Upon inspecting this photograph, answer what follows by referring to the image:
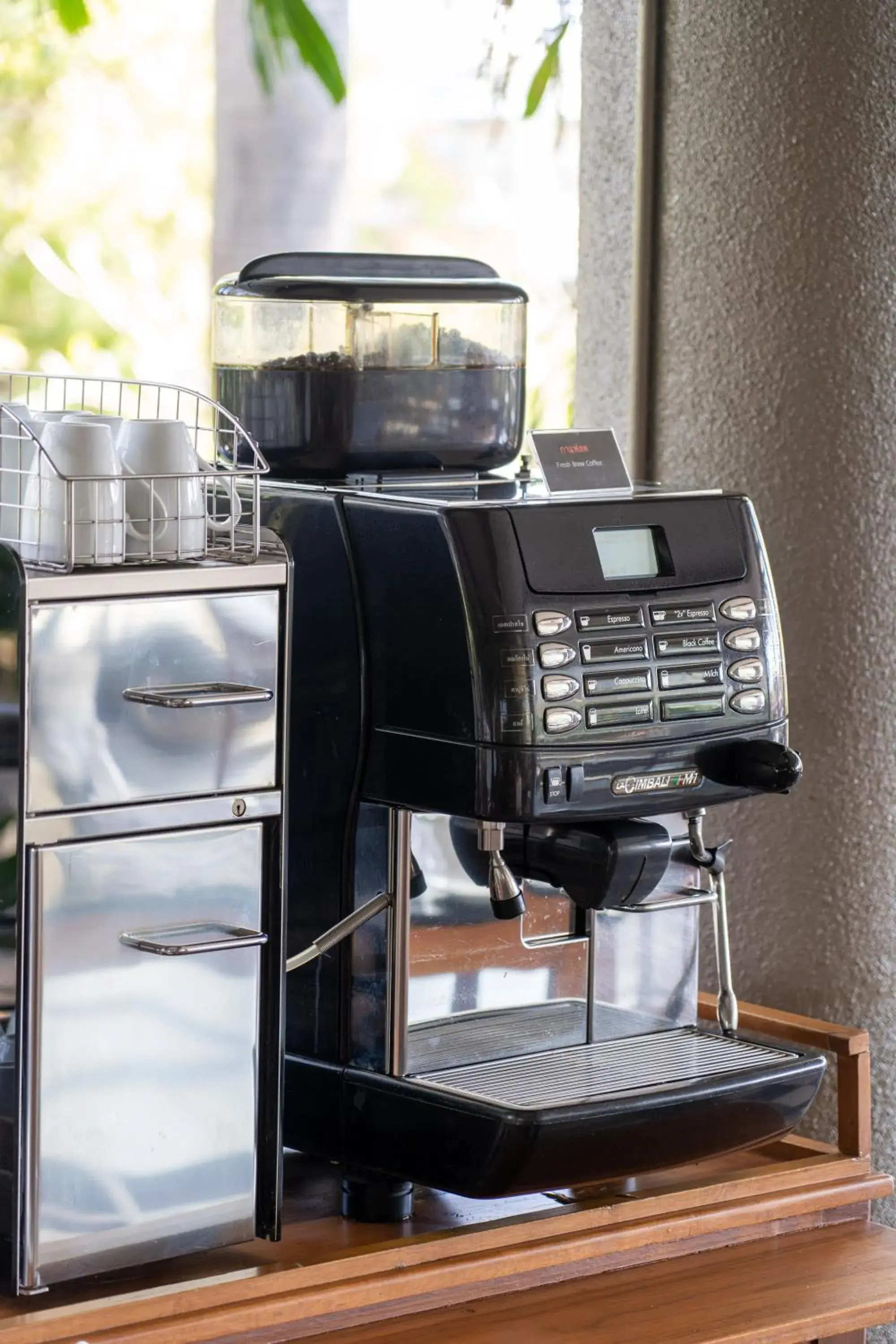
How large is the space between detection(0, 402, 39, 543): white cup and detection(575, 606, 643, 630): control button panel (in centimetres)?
34

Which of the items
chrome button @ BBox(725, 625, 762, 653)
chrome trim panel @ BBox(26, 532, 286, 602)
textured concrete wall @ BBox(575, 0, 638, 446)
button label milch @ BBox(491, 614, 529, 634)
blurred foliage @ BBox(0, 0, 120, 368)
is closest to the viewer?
chrome trim panel @ BBox(26, 532, 286, 602)

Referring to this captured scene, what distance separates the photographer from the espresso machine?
1.18 m

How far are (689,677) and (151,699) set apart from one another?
36cm

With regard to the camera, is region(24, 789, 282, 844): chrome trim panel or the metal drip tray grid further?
the metal drip tray grid

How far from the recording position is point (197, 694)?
43.6 inches

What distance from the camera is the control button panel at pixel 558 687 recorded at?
1.17 m

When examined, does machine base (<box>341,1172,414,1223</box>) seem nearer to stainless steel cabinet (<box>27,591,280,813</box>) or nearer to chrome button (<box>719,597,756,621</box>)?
stainless steel cabinet (<box>27,591,280,813</box>)

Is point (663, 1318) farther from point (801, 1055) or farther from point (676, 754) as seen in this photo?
point (676, 754)

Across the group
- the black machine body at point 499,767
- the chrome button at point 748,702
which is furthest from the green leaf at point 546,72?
the chrome button at point 748,702

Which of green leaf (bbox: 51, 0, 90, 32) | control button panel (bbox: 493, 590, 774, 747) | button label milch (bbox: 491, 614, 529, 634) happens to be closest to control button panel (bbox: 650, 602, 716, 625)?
control button panel (bbox: 493, 590, 774, 747)

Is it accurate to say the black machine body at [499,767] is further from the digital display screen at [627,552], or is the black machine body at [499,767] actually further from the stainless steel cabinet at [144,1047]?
the stainless steel cabinet at [144,1047]

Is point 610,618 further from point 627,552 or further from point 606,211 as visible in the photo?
point 606,211

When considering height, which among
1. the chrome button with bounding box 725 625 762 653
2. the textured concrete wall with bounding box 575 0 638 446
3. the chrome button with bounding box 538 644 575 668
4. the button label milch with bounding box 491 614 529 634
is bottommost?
the chrome button with bounding box 538 644 575 668

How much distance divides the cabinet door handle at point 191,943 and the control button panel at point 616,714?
238mm
